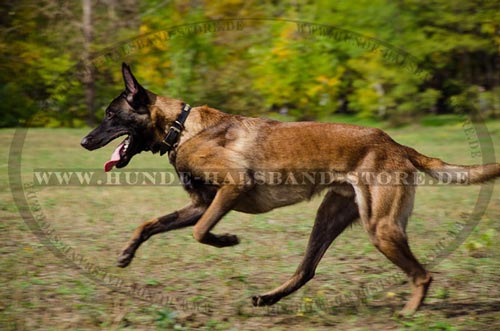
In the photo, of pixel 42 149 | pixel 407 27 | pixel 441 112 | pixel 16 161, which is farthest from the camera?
pixel 441 112

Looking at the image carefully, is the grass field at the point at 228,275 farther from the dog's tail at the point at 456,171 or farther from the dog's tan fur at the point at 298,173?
the dog's tail at the point at 456,171

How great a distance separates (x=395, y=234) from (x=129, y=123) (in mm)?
2082

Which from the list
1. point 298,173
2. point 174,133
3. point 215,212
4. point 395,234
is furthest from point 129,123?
point 395,234

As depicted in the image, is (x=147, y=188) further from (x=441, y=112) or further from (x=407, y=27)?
(x=441, y=112)

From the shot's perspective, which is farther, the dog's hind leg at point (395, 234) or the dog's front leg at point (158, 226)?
the dog's front leg at point (158, 226)

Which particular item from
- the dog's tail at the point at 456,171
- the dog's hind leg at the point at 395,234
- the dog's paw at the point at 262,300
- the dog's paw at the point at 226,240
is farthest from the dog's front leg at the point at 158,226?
the dog's tail at the point at 456,171

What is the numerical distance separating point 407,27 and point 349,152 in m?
14.2

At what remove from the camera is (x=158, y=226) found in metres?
4.95

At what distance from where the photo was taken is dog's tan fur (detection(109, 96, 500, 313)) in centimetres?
473

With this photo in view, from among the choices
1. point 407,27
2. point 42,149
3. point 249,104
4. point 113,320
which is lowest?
point 113,320

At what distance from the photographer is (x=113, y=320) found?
4.36 metres

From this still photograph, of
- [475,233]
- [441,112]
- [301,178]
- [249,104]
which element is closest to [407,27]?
[441,112]

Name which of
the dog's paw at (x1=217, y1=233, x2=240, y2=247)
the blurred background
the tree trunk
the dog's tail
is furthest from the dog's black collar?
the tree trunk

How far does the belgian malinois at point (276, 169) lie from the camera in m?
4.74
